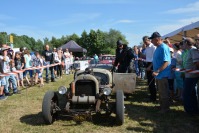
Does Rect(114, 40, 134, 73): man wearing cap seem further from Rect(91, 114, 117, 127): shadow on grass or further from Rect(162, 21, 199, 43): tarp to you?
Rect(91, 114, 117, 127): shadow on grass

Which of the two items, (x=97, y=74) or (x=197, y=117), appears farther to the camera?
(x=97, y=74)

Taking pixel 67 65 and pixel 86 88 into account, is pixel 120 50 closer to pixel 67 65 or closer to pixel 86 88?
pixel 86 88

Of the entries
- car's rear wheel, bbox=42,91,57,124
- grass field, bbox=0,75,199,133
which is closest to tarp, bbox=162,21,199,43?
grass field, bbox=0,75,199,133

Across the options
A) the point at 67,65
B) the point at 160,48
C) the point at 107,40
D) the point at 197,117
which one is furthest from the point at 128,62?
the point at 107,40

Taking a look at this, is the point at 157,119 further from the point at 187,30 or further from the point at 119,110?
the point at 187,30

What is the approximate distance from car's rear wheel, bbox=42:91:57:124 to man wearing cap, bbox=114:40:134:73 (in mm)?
4061

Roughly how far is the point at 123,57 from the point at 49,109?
4.51 meters

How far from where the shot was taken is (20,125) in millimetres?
6016

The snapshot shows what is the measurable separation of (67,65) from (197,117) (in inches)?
606

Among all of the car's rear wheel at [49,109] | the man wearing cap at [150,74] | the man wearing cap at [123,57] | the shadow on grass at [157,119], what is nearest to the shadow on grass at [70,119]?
the car's rear wheel at [49,109]

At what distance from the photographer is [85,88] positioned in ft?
21.0

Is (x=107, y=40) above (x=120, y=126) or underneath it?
above

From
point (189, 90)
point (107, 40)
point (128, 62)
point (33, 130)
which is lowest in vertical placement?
point (33, 130)

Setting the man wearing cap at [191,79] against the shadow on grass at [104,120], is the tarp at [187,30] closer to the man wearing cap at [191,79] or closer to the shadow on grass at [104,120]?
the man wearing cap at [191,79]
